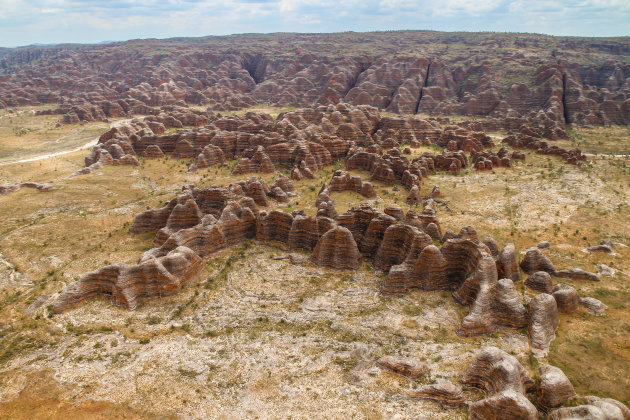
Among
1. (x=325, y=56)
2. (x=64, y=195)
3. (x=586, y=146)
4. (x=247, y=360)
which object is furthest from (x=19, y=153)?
(x=325, y=56)

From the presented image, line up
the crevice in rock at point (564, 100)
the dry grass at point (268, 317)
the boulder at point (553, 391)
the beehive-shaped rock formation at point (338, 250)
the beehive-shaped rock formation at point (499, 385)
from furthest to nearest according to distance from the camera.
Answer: the crevice in rock at point (564, 100)
the beehive-shaped rock formation at point (338, 250)
the dry grass at point (268, 317)
the boulder at point (553, 391)
the beehive-shaped rock formation at point (499, 385)

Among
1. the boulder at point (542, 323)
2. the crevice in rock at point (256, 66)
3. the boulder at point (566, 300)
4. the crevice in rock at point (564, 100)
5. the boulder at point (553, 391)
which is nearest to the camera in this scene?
the boulder at point (553, 391)

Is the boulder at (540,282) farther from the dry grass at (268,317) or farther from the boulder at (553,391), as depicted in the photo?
the boulder at (553,391)

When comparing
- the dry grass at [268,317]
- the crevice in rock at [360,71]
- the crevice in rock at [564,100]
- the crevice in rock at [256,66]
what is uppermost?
the crevice in rock at [256,66]

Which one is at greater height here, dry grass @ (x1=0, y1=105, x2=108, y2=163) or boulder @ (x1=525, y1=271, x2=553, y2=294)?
dry grass @ (x1=0, y1=105, x2=108, y2=163)

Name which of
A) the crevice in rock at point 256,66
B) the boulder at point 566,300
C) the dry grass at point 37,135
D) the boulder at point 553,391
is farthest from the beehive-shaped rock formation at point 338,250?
the crevice in rock at point 256,66

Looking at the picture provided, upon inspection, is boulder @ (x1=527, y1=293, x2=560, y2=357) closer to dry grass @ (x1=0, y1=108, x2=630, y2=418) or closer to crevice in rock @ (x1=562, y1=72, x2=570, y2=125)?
dry grass @ (x1=0, y1=108, x2=630, y2=418)

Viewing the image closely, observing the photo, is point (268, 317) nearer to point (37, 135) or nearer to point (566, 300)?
point (566, 300)

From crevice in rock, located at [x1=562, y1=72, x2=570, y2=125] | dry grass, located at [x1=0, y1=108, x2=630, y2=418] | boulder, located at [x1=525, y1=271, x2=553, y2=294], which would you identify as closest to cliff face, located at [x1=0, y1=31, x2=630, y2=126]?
crevice in rock, located at [x1=562, y1=72, x2=570, y2=125]

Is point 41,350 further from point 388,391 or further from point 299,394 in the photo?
point 388,391
